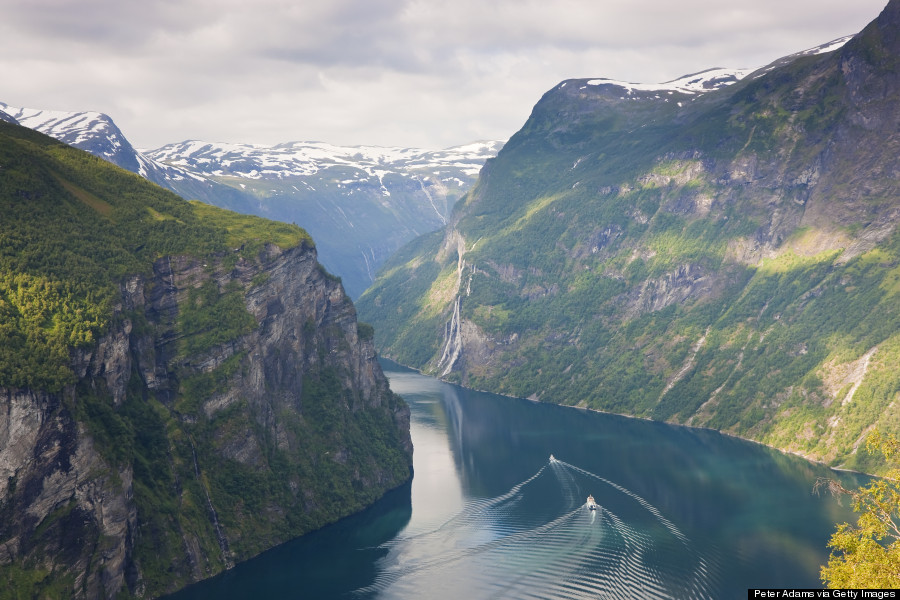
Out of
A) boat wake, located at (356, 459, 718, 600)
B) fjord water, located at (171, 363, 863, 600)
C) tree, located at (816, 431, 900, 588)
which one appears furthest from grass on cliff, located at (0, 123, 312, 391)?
tree, located at (816, 431, 900, 588)

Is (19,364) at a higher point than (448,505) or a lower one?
higher

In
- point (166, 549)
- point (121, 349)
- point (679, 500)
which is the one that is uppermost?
point (121, 349)

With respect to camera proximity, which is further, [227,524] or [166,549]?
[227,524]

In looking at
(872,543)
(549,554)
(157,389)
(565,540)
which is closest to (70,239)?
(157,389)

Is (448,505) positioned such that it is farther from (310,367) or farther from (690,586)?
(690,586)

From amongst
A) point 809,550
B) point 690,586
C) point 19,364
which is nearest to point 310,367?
point 19,364

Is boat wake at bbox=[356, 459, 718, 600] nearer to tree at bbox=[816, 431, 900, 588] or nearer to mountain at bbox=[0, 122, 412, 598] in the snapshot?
mountain at bbox=[0, 122, 412, 598]

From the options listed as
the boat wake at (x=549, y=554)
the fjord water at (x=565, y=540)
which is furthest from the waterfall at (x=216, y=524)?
the boat wake at (x=549, y=554)

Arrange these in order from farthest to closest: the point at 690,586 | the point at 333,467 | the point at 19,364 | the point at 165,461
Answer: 1. the point at 333,467
2. the point at 165,461
3. the point at 690,586
4. the point at 19,364
